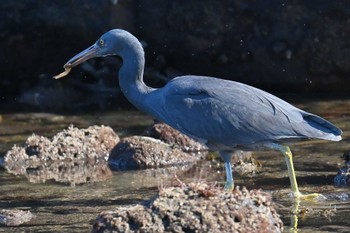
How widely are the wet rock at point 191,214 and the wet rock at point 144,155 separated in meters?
3.57

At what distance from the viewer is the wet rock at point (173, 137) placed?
32.9 feet

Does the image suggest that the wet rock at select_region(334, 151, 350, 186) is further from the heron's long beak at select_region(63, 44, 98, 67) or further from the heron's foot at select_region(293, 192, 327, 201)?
the heron's long beak at select_region(63, 44, 98, 67)

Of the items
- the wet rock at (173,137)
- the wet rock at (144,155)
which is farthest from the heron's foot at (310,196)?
the wet rock at (173,137)

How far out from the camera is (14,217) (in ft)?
23.6

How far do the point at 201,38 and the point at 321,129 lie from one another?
619 cm

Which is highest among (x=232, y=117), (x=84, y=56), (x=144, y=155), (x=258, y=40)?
(x=258, y=40)

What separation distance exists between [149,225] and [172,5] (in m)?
8.29

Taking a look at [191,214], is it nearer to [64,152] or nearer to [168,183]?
[168,183]

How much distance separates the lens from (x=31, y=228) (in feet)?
22.6

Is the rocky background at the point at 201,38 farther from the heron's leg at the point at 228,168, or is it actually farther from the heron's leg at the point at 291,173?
the heron's leg at the point at 291,173

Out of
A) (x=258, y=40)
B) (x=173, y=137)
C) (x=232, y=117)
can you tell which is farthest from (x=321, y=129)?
(x=258, y=40)

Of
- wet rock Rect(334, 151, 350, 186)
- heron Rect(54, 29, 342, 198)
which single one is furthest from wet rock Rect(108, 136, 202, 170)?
wet rock Rect(334, 151, 350, 186)

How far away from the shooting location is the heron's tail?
7.64 meters

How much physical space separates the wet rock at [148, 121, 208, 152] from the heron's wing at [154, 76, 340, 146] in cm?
213
